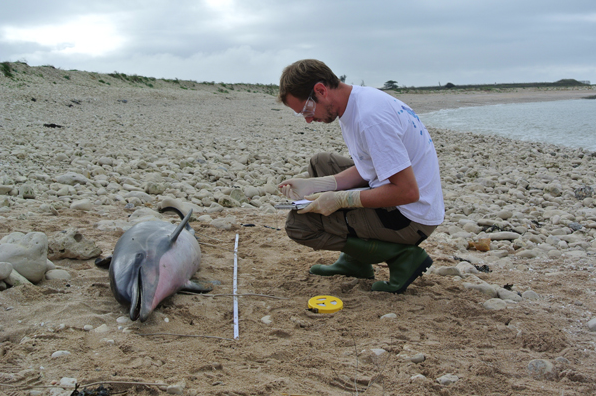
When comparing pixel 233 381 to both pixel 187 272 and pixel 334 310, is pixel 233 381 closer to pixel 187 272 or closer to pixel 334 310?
pixel 334 310

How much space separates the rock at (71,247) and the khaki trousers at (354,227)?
1.47 m

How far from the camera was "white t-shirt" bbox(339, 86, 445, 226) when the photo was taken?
256 centimetres

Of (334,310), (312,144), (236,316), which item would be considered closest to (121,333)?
(236,316)

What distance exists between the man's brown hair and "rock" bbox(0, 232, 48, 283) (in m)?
1.86

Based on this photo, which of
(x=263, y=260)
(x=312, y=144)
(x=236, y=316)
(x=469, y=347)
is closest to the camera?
(x=469, y=347)

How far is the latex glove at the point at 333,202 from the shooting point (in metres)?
2.86

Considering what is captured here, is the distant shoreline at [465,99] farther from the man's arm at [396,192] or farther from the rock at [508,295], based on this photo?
the man's arm at [396,192]

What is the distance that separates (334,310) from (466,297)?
902 millimetres

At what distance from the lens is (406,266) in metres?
2.96

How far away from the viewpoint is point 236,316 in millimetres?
2648

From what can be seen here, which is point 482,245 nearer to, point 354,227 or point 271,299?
point 354,227

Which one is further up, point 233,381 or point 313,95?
point 313,95

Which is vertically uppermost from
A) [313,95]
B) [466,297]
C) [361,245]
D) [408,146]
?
[313,95]

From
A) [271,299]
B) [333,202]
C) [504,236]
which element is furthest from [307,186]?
[504,236]
